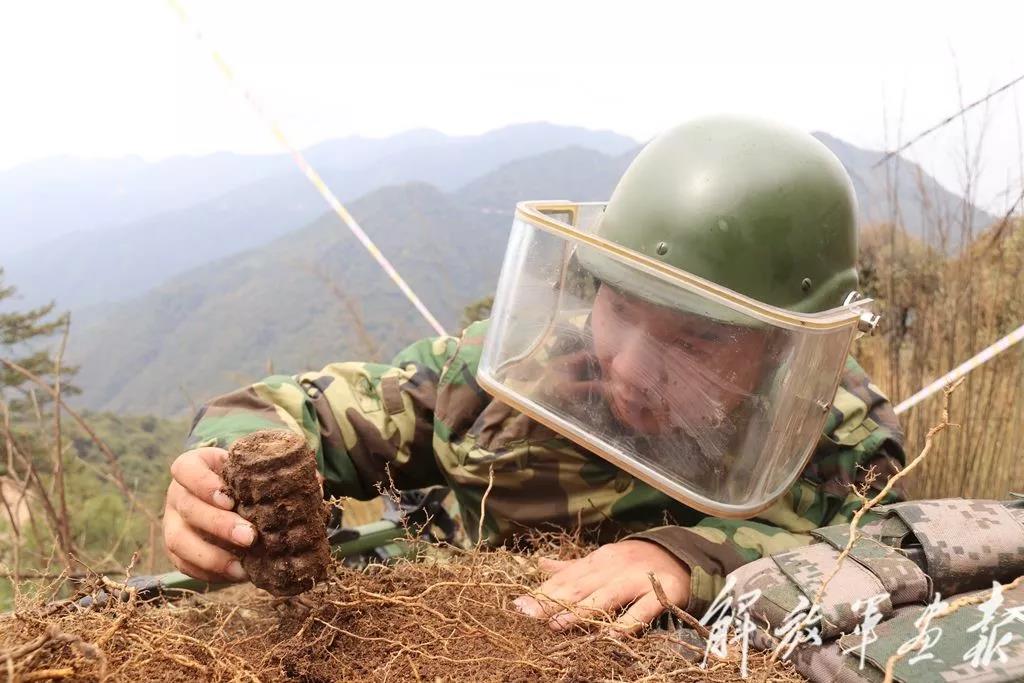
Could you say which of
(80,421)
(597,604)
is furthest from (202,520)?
(80,421)

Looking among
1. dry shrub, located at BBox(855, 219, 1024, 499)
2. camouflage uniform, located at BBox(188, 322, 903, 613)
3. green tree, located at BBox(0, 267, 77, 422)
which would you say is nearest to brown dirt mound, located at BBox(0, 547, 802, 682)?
camouflage uniform, located at BBox(188, 322, 903, 613)

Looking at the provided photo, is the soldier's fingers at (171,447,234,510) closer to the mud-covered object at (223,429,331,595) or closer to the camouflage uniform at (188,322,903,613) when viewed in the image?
the mud-covered object at (223,429,331,595)

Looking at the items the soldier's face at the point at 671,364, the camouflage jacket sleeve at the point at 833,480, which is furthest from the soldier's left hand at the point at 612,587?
the soldier's face at the point at 671,364

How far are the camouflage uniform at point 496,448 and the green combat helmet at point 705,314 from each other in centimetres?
33

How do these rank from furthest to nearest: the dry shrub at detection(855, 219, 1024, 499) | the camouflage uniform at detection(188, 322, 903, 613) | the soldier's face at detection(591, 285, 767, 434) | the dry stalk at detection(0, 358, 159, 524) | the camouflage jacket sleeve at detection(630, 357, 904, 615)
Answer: the dry shrub at detection(855, 219, 1024, 499) < the dry stalk at detection(0, 358, 159, 524) < the camouflage uniform at detection(188, 322, 903, 613) < the camouflage jacket sleeve at detection(630, 357, 904, 615) < the soldier's face at detection(591, 285, 767, 434)

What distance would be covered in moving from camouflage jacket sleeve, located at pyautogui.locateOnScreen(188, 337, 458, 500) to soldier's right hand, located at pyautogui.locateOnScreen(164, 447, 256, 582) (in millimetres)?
456

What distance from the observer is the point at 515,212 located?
147 cm

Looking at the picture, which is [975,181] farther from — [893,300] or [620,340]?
[620,340]

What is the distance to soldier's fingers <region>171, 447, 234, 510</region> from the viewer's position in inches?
47.4

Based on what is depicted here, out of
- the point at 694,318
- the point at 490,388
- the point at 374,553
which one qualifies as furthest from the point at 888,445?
the point at 374,553

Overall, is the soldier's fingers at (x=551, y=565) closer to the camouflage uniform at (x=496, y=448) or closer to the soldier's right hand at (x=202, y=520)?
the camouflage uniform at (x=496, y=448)

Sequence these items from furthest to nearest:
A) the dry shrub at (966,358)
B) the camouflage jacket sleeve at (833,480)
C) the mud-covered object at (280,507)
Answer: the dry shrub at (966,358)
the camouflage jacket sleeve at (833,480)
the mud-covered object at (280,507)

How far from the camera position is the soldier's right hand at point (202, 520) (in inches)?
47.5

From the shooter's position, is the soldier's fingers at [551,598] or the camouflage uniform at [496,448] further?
the camouflage uniform at [496,448]
